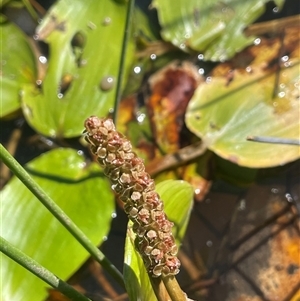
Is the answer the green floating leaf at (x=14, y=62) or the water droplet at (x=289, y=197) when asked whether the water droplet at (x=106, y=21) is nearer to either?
the green floating leaf at (x=14, y=62)

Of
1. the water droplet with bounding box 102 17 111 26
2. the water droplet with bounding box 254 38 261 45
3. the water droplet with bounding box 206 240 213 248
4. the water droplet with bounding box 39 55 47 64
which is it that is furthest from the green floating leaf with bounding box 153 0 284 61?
the water droplet with bounding box 206 240 213 248

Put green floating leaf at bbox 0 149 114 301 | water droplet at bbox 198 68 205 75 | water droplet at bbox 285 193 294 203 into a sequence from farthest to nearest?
water droplet at bbox 198 68 205 75 → water droplet at bbox 285 193 294 203 → green floating leaf at bbox 0 149 114 301

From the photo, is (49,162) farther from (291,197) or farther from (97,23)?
(291,197)

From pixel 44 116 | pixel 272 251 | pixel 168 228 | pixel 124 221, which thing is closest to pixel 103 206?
pixel 124 221

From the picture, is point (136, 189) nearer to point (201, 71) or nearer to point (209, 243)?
point (209, 243)

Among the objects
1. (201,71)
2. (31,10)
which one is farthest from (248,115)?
(31,10)

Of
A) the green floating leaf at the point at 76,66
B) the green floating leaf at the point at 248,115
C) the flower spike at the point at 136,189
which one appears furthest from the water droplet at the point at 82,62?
the flower spike at the point at 136,189

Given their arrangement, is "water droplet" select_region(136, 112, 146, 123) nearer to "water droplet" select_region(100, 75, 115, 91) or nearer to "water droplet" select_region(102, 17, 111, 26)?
"water droplet" select_region(100, 75, 115, 91)
